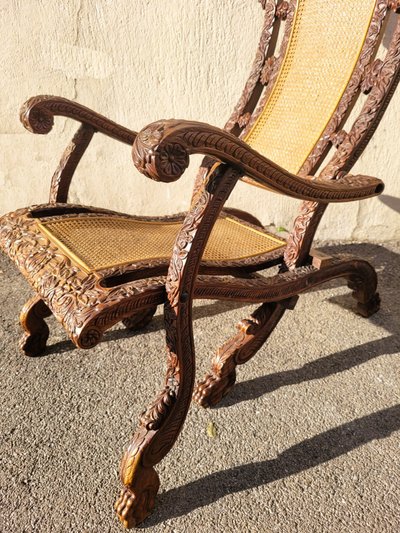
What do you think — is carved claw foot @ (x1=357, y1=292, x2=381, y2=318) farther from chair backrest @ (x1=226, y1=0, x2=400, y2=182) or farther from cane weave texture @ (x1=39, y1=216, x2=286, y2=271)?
chair backrest @ (x1=226, y1=0, x2=400, y2=182)

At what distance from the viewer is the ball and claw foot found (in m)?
1.79

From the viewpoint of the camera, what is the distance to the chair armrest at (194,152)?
924mm

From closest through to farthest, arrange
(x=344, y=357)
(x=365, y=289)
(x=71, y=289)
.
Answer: (x=71, y=289) → (x=344, y=357) → (x=365, y=289)

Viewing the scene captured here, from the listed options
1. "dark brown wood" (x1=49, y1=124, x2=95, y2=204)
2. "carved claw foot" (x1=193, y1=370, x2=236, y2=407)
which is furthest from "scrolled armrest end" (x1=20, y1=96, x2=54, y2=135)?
"carved claw foot" (x1=193, y1=370, x2=236, y2=407)

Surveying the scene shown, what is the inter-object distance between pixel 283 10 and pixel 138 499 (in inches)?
76.4

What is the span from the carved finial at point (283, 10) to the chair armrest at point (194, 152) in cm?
106

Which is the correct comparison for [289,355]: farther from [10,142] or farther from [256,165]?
[10,142]

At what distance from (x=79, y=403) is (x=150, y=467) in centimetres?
49

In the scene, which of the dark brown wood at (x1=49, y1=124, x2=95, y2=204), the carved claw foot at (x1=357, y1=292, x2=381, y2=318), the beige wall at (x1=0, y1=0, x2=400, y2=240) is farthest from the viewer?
the beige wall at (x1=0, y1=0, x2=400, y2=240)

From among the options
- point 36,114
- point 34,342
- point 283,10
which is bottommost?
point 34,342

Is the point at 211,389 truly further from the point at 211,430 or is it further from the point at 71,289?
the point at 71,289

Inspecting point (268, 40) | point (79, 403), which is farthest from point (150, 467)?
point (268, 40)

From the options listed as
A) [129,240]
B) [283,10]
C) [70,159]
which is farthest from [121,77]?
[129,240]

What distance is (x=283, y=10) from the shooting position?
198 cm
